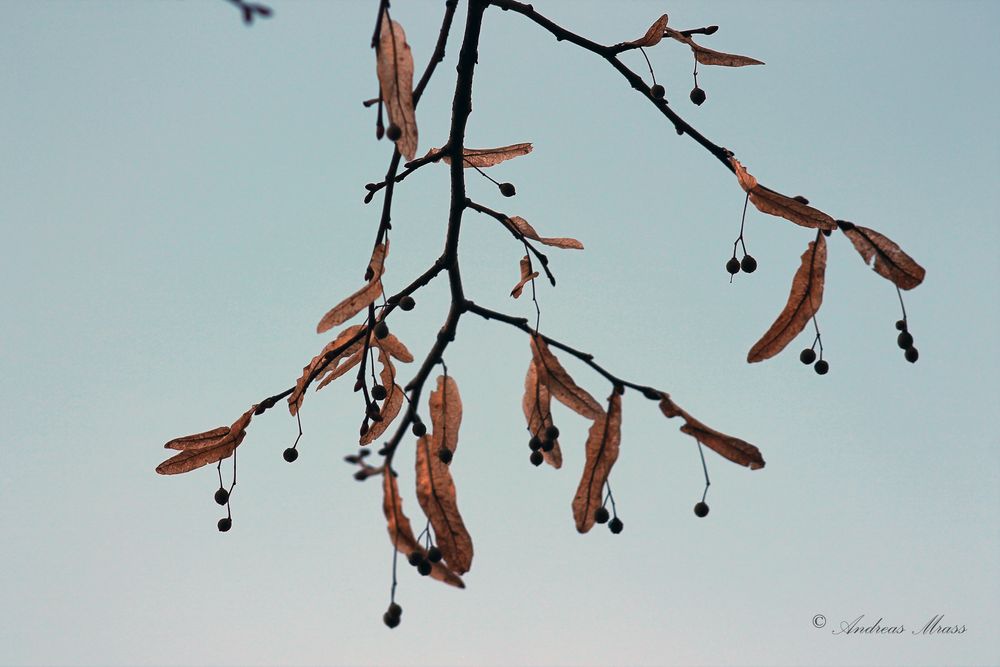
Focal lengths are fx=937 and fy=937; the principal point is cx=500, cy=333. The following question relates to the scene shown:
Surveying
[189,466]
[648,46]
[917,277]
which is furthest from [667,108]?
[189,466]

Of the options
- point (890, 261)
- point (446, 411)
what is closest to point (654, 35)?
point (890, 261)

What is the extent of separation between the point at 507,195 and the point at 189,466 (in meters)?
0.99

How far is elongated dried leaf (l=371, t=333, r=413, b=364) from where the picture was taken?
219 cm

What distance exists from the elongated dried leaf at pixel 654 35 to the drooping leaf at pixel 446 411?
86 centimetres

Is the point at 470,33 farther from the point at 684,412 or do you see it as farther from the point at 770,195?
the point at 684,412

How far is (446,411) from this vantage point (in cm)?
190

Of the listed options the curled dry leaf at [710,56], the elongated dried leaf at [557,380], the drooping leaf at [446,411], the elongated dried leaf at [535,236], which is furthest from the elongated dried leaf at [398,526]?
the curled dry leaf at [710,56]

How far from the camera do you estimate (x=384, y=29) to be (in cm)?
160

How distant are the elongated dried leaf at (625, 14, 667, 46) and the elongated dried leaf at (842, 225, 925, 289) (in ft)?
2.09

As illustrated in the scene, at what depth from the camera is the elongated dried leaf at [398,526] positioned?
1540 millimetres

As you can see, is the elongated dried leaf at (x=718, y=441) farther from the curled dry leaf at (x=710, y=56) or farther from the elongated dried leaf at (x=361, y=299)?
the curled dry leaf at (x=710, y=56)

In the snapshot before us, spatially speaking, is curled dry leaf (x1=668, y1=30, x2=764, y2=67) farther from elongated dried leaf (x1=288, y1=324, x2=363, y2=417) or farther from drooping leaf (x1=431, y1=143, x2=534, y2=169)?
elongated dried leaf (x1=288, y1=324, x2=363, y2=417)

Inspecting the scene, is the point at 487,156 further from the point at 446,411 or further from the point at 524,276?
the point at 446,411

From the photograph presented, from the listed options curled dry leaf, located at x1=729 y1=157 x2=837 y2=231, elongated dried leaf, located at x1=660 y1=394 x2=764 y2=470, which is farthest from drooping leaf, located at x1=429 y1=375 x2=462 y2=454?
curled dry leaf, located at x1=729 y1=157 x2=837 y2=231
